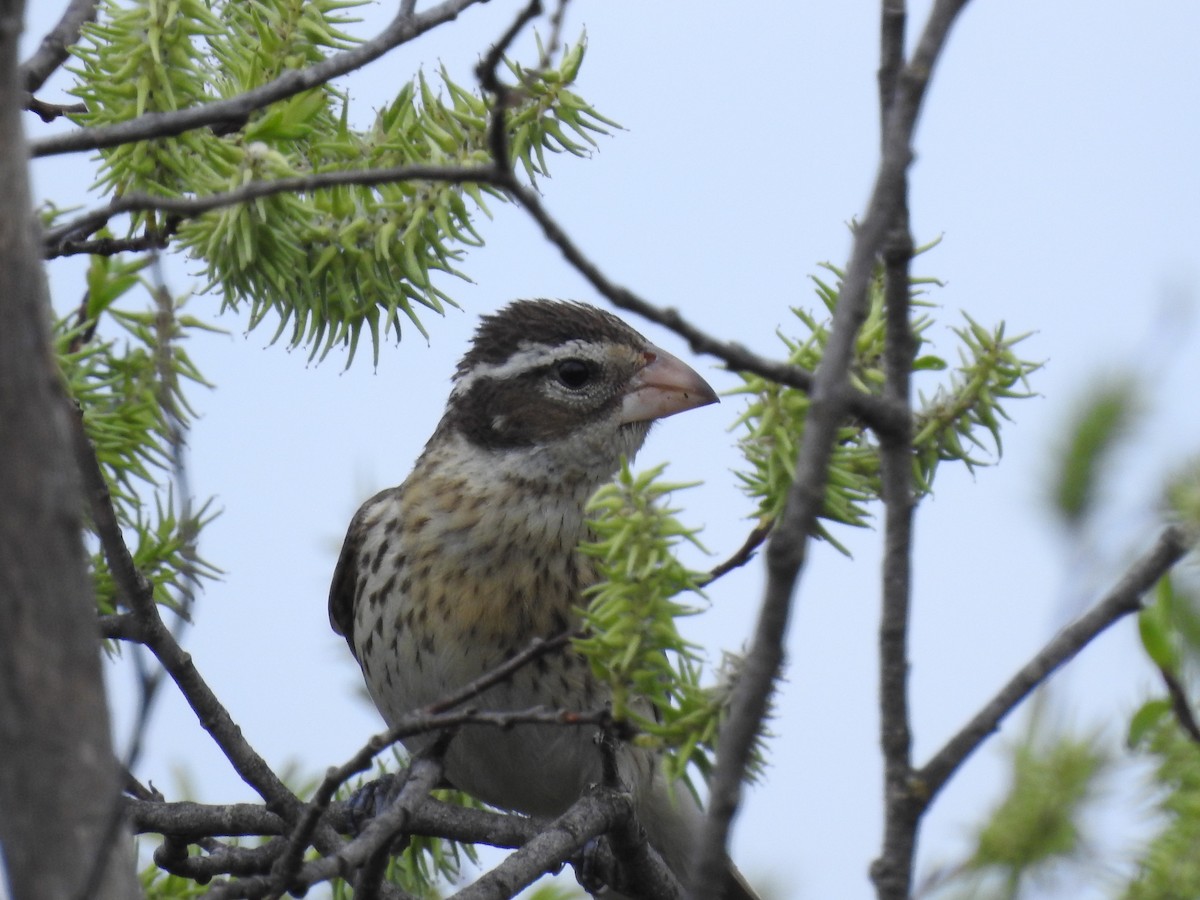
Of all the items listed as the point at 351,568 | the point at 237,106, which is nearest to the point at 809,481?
the point at 237,106

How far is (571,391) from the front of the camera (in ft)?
13.7

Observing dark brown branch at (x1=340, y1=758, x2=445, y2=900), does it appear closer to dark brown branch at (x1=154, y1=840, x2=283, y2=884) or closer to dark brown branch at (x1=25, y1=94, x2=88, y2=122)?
dark brown branch at (x1=154, y1=840, x2=283, y2=884)

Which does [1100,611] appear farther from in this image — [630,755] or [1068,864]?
[630,755]

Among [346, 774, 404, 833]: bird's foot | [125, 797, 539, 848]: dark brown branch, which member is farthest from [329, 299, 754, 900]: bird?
[125, 797, 539, 848]: dark brown branch

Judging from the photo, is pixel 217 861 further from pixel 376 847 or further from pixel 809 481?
pixel 809 481

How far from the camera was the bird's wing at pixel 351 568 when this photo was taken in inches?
175

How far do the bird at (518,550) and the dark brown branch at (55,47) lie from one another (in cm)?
137

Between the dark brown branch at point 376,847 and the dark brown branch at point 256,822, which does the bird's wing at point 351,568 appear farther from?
the dark brown branch at point 376,847

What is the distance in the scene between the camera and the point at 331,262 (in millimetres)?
2936

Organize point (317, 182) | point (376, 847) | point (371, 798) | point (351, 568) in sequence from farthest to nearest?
point (351, 568) < point (371, 798) < point (376, 847) < point (317, 182)

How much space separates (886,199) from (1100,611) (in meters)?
0.55

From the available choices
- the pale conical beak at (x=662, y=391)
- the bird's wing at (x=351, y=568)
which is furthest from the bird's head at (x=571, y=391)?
the bird's wing at (x=351, y=568)

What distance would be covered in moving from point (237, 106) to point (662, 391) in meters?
1.93

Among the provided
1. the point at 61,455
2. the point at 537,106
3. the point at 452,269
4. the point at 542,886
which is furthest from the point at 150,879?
the point at 61,455
